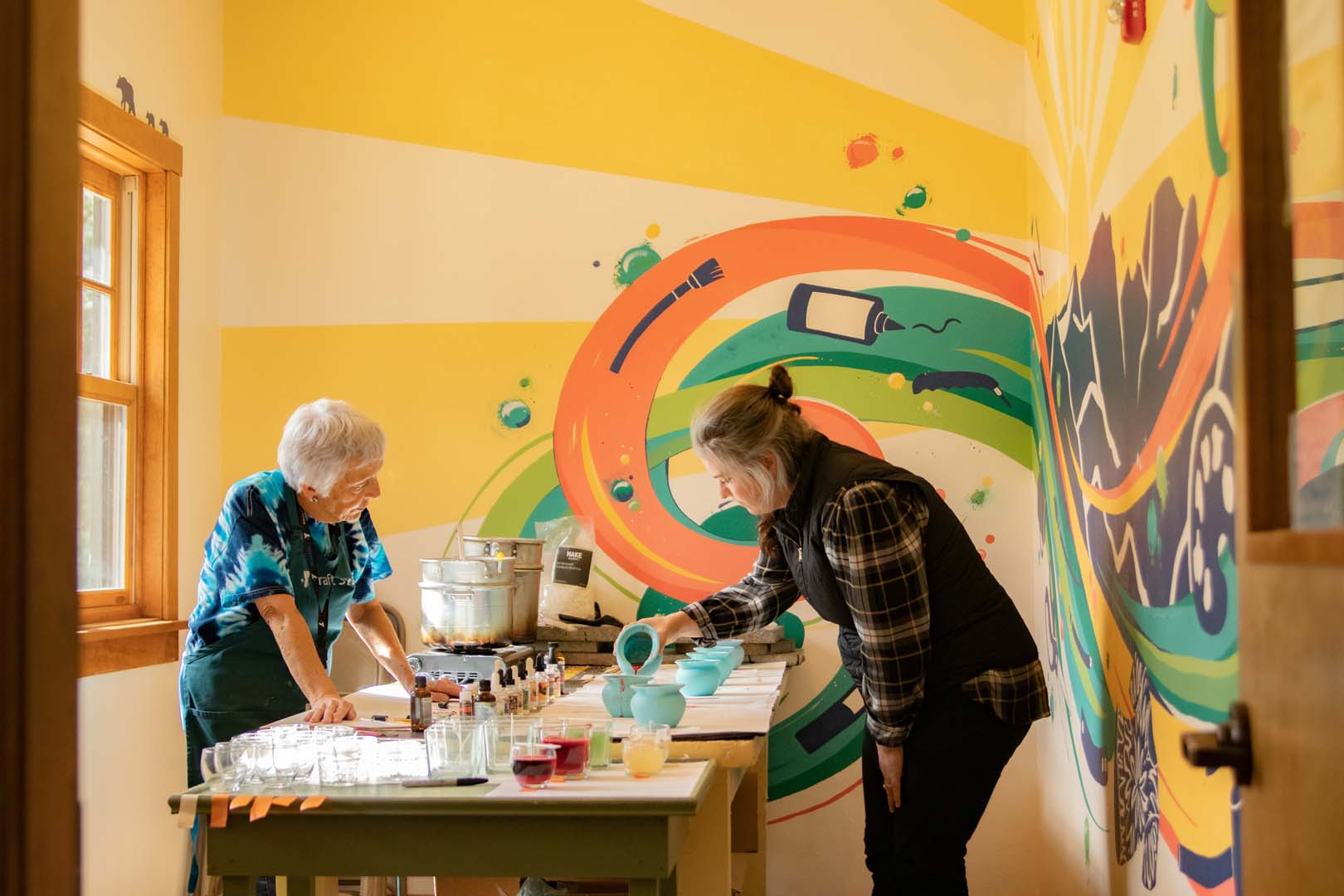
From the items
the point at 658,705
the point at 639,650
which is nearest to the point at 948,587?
the point at 658,705

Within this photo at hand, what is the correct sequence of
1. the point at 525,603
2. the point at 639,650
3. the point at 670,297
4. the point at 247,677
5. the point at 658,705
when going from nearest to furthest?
the point at 658,705
the point at 247,677
the point at 639,650
the point at 525,603
the point at 670,297

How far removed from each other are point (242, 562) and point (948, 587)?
1678mm

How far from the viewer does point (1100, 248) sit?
2984 millimetres

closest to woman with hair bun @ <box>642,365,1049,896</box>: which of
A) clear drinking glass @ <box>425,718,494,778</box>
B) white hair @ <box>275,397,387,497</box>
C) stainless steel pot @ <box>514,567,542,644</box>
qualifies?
clear drinking glass @ <box>425,718,494,778</box>

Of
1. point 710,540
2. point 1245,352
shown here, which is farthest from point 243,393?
point 1245,352

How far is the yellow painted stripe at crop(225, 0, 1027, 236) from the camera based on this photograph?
4398 mm

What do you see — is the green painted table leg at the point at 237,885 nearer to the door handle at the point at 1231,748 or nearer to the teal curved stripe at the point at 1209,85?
the door handle at the point at 1231,748

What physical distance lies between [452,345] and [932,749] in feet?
8.65

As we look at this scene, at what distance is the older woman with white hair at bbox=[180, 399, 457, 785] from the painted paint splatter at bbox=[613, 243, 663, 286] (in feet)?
5.05

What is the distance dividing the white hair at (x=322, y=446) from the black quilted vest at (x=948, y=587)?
45.6 inches

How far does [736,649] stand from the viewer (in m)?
3.83

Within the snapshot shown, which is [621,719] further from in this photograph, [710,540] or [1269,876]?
[1269,876]

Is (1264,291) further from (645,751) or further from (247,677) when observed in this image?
(247,677)

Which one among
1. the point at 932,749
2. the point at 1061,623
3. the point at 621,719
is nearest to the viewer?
the point at 932,749
